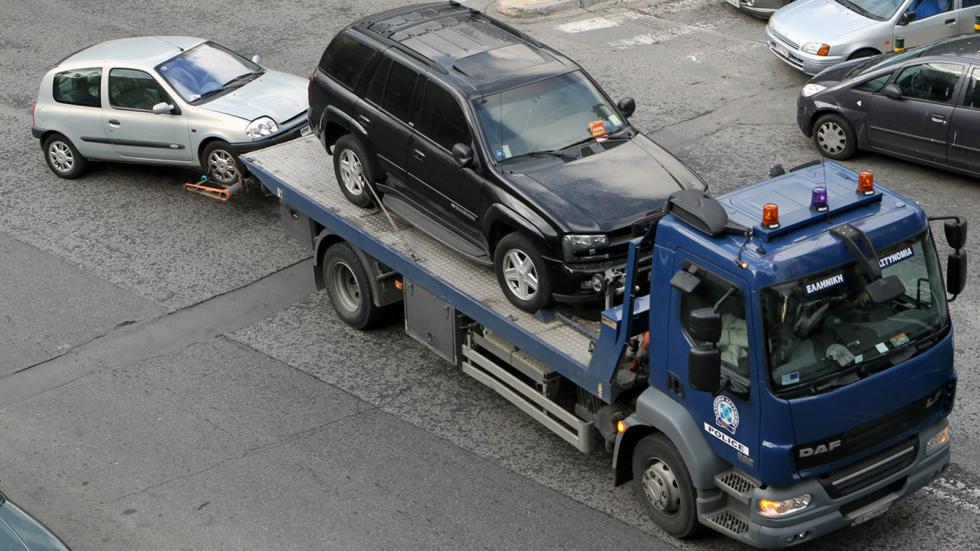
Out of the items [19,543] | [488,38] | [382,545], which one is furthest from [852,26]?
[19,543]

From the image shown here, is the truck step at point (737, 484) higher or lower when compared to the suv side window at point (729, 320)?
lower

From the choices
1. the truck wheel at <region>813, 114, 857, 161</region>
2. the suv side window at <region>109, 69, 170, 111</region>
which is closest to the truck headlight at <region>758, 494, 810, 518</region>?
the truck wheel at <region>813, 114, 857, 161</region>

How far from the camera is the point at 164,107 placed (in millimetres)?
13711

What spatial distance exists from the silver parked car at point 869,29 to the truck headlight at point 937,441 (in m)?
8.99

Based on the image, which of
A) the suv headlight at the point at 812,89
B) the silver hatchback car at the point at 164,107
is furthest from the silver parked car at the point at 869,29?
the silver hatchback car at the point at 164,107

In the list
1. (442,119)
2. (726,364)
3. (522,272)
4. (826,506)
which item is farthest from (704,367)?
(442,119)

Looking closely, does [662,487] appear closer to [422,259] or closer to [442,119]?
[422,259]

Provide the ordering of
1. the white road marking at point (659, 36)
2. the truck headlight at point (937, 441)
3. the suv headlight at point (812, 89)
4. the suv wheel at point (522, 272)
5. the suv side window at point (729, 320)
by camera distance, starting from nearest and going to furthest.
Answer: the suv side window at point (729, 320), the truck headlight at point (937, 441), the suv wheel at point (522, 272), the suv headlight at point (812, 89), the white road marking at point (659, 36)

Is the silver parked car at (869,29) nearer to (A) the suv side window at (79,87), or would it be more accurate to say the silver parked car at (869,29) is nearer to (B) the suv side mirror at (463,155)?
(B) the suv side mirror at (463,155)

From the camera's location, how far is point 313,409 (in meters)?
10.1

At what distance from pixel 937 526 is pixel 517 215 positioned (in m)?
3.70

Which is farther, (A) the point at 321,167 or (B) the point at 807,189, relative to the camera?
(A) the point at 321,167

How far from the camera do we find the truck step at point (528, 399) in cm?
875

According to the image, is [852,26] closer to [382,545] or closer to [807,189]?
[807,189]
